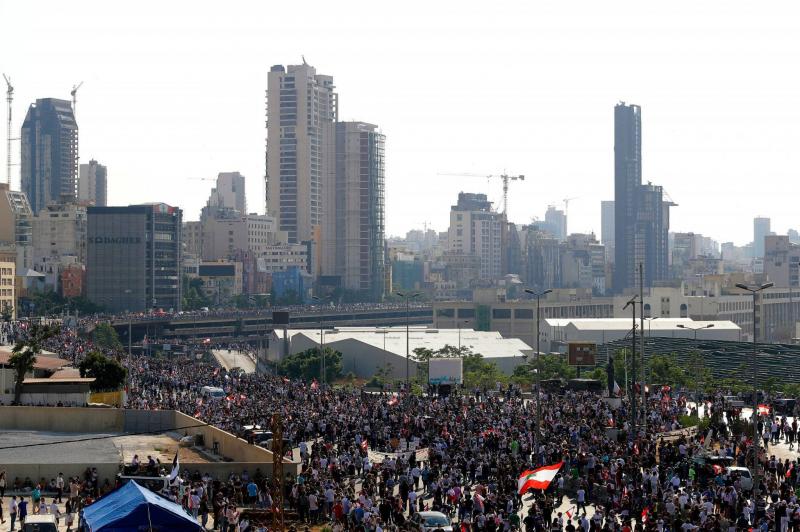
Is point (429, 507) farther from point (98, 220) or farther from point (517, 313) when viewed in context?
point (98, 220)

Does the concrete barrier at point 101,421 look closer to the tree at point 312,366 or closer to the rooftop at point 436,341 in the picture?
the tree at point 312,366

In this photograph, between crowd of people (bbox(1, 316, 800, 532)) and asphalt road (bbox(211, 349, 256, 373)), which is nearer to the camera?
crowd of people (bbox(1, 316, 800, 532))

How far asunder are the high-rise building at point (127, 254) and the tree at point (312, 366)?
75.9 meters

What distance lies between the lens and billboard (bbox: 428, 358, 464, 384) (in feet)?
212

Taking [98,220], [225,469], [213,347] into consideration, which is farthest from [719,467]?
[98,220]

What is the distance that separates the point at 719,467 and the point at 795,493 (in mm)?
3079

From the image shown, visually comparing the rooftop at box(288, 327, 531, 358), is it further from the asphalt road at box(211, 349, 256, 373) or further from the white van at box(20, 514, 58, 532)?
the white van at box(20, 514, 58, 532)

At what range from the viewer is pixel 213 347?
5743 inches

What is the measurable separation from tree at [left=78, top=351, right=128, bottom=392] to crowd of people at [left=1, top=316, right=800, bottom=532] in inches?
136

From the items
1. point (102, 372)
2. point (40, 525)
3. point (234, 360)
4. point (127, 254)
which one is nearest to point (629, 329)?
point (234, 360)

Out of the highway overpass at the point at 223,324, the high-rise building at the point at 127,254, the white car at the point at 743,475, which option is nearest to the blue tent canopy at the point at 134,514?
the white car at the point at 743,475

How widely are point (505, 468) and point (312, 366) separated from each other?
51.2 metres

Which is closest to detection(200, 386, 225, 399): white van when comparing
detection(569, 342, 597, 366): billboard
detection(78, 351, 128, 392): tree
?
detection(78, 351, 128, 392): tree

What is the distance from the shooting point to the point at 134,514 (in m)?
23.1
